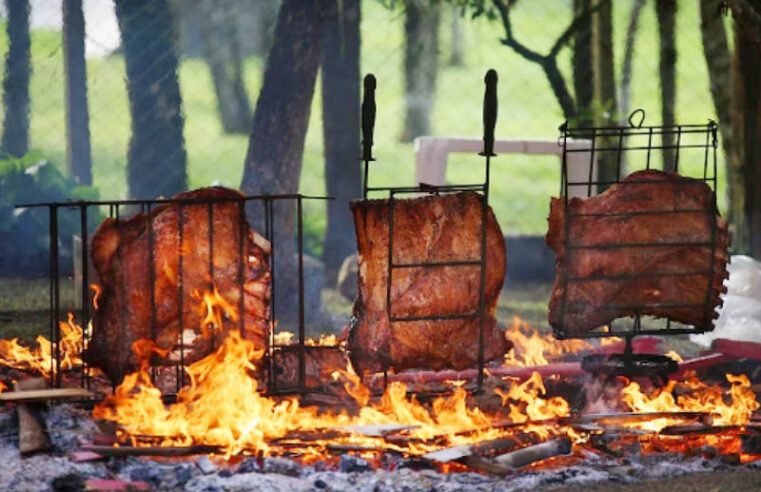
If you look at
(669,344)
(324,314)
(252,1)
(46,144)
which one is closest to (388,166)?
(252,1)

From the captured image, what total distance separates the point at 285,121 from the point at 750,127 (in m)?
5.42

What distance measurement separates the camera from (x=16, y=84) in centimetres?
1565

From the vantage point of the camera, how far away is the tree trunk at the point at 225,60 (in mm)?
16672

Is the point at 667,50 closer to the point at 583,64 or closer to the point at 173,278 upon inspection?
the point at 583,64

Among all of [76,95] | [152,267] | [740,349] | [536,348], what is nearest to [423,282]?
[152,267]

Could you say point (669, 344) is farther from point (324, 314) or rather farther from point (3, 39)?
point (3, 39)

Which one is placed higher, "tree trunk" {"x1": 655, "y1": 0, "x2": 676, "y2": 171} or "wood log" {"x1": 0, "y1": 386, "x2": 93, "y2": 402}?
"tree trunk" {"x1": 655, "y1": 0, "x2": 676, "y2": 171}

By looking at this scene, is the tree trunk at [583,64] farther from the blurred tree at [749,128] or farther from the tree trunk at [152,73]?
the tree trunk at [152,73]

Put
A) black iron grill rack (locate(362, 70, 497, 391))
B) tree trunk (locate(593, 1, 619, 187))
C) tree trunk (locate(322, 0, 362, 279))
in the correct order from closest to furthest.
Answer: black iron grill rack (locate(362, 70, 497, 391))
tree trunk (locate(322, 0, 362, 279))
tree trunk (locate(593, 1, 619, 187))

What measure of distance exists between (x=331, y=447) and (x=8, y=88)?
10648mm

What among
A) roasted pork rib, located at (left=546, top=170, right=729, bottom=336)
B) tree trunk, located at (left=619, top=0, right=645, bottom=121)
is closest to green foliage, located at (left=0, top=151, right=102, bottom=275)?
roasted pork rib, located at (left=546, top=170, right=729, bottom=336)

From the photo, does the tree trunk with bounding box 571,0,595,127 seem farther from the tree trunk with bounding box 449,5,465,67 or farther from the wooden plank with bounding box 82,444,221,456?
the wooden plank with bounding box 82,444,221,456

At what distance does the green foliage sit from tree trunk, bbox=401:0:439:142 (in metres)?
6.81

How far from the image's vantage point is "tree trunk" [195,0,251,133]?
54.7ft
